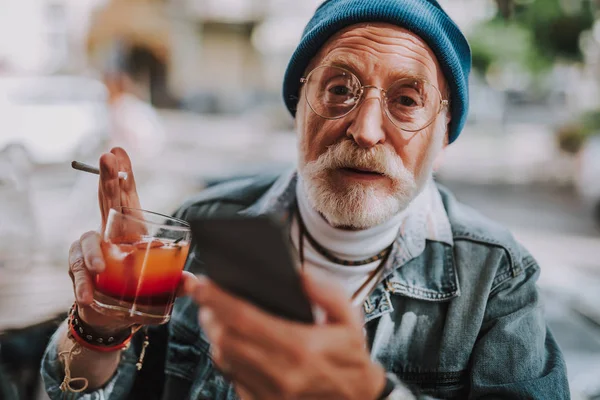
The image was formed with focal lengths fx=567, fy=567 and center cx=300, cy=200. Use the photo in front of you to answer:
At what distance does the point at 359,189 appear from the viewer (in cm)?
152

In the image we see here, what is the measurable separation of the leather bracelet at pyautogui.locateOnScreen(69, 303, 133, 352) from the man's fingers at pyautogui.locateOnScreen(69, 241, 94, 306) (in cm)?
15

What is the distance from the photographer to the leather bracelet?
1.38 m

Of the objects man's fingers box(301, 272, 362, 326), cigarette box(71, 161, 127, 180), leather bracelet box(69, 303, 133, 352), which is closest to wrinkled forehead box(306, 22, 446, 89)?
cigarette box(71, 161, 127, 180)

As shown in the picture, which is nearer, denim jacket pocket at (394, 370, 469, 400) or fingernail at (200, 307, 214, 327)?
fingernail at (200, 307, 214, 327)

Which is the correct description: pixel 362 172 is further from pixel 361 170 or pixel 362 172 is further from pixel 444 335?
pixel 444 335

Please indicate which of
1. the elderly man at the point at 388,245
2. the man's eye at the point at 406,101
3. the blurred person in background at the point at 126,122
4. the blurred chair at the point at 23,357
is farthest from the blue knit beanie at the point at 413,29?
the blurred person in background at the point at 126,122

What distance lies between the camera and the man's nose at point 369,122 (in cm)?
145

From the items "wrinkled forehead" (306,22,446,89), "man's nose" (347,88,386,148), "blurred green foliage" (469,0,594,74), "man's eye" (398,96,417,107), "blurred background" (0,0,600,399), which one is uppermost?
"blurred green foliage" (469,0,594,74)

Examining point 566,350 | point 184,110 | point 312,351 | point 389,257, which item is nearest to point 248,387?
point 312,351

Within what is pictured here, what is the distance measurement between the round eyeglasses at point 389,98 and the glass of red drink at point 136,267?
0.57 meters

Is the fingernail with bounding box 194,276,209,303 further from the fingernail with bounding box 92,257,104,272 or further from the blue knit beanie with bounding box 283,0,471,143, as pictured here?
the blue knit beanie with bounding box 283,0,471,143

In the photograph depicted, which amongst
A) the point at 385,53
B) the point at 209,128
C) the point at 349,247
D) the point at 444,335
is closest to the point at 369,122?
the point at 385,53

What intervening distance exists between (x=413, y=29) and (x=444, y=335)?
0.83 metres

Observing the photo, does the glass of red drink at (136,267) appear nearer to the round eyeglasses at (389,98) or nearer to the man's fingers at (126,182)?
the man's fingers at (126,182)
